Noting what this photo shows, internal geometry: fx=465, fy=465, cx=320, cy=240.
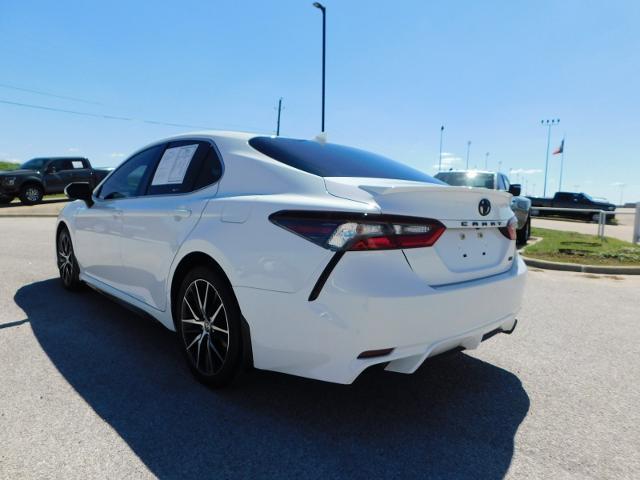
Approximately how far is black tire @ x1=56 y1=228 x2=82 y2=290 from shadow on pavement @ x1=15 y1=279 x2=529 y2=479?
4.93 feet

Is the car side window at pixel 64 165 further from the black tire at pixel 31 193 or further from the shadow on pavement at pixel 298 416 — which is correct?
the shadow on pavement at pixel 298 416

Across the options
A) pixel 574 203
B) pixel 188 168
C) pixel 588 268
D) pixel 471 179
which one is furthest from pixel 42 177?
pixel 574 203

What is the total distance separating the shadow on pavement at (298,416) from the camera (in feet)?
7.04

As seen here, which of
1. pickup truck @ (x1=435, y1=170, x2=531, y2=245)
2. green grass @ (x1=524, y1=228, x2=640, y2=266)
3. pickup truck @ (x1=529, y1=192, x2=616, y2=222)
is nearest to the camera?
green grass @ (x1=524, y1=228, x2=640, y2=266)

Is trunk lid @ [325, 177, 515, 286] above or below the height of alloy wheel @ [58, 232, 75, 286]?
above

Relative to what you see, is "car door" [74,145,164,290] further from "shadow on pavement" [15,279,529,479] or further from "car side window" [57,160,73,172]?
"car side window" [57,160,73,172]

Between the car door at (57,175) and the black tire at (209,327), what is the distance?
19546mm

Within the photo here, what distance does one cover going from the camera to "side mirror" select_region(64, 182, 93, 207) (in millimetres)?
4535

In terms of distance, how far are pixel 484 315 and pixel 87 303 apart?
392 centimetres

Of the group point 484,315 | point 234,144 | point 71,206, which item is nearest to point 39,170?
point 71,206

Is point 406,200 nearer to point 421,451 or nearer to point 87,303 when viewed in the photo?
point 421,451

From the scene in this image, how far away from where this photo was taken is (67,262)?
516cm

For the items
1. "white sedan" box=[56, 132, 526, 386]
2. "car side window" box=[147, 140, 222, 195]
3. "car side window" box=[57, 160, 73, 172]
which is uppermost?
"car side window" box=[57, 160, 73, 172]

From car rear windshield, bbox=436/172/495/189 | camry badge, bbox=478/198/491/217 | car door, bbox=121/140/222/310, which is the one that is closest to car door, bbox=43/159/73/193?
car rear windshield, bbox=436/172/495/189
